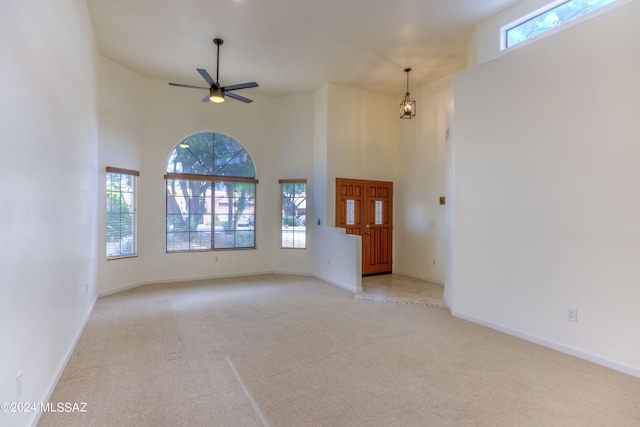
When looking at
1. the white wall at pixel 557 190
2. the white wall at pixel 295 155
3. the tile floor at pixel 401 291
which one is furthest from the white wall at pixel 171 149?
the white wall at pixel 557 190

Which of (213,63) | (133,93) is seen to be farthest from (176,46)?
(133,93)

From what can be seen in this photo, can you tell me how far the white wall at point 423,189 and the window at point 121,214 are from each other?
5.34 m

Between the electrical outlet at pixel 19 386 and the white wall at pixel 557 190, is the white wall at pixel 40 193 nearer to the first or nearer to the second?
the electrical outlet at pixel 19 386

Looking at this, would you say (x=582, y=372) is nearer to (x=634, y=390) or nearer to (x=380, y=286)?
(x=634, y=390)

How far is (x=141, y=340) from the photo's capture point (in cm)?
345

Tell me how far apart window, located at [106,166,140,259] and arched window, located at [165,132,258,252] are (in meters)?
0.60

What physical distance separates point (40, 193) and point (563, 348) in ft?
15.5

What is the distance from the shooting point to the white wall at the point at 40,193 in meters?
1.72

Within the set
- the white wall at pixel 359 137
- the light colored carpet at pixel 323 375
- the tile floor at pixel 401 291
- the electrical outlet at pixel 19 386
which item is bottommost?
the light colored carpet at pixel 323 375

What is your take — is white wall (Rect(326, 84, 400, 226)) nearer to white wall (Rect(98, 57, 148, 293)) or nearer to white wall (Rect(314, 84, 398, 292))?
white wall (Rect(314, 84, 398, 292))

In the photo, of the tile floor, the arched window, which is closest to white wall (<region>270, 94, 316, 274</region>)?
the arched window

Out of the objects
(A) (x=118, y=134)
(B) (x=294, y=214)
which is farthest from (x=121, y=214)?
(B) (x=294, y=214)

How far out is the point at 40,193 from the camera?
7.31 ft

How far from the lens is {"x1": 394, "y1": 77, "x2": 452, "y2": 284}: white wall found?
621 cm
